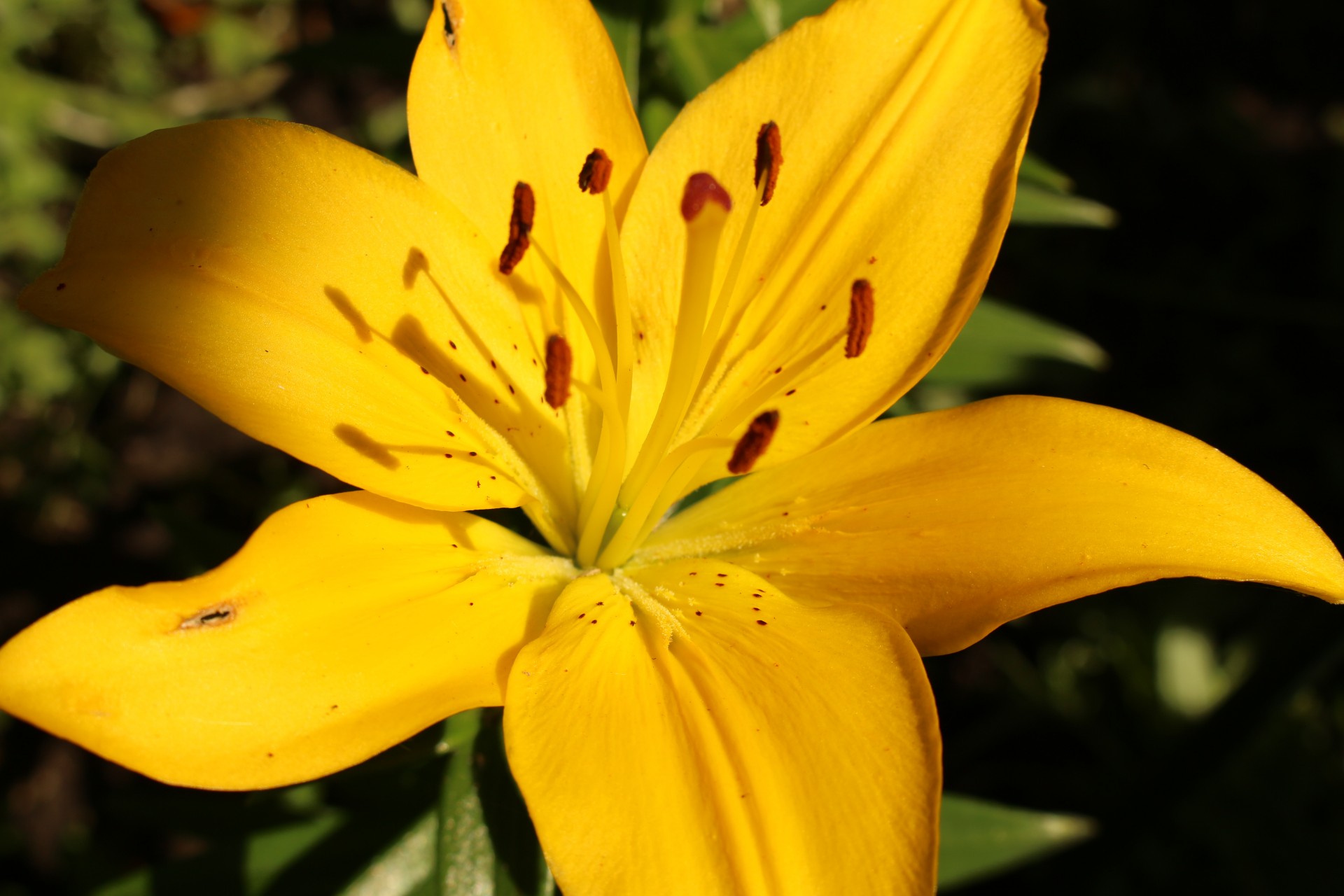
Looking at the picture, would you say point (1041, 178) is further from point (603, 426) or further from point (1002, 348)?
point (603, 426)

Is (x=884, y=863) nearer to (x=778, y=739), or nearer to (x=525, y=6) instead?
(x=778, y=739)

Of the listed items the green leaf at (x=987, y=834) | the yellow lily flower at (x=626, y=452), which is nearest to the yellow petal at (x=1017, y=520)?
the yellow lily flower at (x=626, y=452)

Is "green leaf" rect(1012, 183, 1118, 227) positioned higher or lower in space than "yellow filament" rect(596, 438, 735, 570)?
higher

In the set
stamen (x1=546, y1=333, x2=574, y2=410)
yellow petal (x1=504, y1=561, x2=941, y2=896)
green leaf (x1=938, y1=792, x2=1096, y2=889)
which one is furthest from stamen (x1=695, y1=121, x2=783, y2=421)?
green leaf (x1=938, y1=792, x2=1096, y2=889)

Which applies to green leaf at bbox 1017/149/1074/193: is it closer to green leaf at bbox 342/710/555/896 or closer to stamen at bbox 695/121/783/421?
stamen at bbox 695/121/783/421

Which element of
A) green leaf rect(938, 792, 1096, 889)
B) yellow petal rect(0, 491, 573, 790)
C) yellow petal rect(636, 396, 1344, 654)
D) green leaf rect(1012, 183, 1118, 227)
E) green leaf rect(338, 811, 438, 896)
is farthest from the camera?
green leaf rect(938, 792, 1096, 889)

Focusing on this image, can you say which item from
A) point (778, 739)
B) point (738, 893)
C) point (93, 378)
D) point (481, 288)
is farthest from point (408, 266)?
point (93, 378)

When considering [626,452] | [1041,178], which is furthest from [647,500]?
[1041,178]
